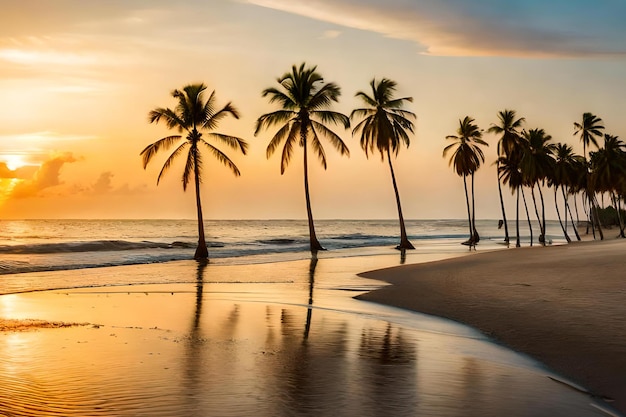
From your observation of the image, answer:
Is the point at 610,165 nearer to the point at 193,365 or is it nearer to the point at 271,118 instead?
the point at 271,118

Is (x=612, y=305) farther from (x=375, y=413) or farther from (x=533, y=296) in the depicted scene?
(x=375, y=413)

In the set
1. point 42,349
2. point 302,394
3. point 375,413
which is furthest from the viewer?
point 42,349

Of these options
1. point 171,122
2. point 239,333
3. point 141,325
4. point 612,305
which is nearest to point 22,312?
point 141,325

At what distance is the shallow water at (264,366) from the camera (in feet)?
21.4

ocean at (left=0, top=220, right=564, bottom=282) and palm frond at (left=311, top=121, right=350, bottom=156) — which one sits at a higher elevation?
palm frond at (left=311, top=121, right=350, bottom=156)

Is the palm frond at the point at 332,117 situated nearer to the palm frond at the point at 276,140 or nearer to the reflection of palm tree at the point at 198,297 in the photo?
the palm frond at the point at 276,140

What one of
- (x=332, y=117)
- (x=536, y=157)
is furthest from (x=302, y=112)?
(x=536, y=157)

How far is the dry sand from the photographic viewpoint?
27.9 feet

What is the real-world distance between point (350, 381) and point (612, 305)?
7481mm

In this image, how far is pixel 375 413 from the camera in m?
6.21

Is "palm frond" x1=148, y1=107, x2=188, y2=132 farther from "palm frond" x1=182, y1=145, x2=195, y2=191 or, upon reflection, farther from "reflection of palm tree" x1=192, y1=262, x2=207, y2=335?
"reflection of palm tree" x1=192, y1=262, x2=207, y2=335

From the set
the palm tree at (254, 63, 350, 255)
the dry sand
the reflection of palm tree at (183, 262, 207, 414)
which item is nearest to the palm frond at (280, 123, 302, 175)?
the palm tree at (254, 63, 350, 255)

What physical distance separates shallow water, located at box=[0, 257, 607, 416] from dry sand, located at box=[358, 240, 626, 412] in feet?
1.65

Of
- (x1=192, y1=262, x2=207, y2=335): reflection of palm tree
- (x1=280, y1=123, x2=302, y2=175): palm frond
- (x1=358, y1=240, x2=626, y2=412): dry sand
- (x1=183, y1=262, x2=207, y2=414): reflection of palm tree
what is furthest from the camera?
(x1=280, y1=123, x2=302, y2=175): palm frond
